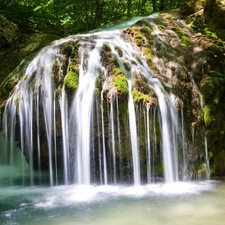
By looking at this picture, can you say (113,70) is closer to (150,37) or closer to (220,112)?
(150,37)

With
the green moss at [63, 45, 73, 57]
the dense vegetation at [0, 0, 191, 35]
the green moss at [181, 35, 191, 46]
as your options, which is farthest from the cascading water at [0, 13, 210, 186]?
the dense vegetation at [0, 0, 191, 35]

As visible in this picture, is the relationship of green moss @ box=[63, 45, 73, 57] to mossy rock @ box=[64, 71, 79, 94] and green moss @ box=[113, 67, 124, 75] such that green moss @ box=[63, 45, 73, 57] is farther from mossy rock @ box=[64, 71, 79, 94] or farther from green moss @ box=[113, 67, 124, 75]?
green moss @ box=[113, 67, 124, 75]

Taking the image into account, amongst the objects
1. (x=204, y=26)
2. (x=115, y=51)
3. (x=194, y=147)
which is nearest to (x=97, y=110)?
(x=115, y=51)

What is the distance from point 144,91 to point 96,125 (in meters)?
1.16

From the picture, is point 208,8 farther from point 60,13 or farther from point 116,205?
point 116,205

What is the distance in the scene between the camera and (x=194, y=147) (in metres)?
6.52

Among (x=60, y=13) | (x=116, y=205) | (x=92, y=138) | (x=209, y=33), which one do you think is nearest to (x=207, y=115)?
(x=92, y=138)

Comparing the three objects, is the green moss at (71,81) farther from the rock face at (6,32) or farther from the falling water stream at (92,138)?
the rock face at (6,32)

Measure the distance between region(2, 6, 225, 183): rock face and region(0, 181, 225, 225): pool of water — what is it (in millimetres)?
698

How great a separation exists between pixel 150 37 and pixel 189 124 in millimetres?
2563

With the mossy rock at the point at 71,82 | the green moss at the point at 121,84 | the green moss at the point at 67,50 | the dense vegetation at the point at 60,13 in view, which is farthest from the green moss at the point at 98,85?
the dense vegetation at the point at 60,13

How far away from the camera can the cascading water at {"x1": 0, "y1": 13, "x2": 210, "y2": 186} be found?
20.4ft

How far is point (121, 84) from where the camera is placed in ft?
21.0

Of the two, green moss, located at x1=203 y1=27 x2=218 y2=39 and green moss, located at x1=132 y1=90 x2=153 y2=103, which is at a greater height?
green moss, located at x1=203 y1=27 x2=218 y2=39
